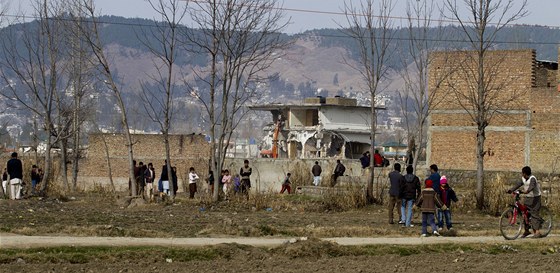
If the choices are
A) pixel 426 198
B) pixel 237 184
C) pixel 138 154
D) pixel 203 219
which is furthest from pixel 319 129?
pixel 426 198

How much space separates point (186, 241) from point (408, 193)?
25.2ft

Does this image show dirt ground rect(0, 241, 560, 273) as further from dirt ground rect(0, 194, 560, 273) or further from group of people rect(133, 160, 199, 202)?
group of people rect(133, 160, 199, 202)

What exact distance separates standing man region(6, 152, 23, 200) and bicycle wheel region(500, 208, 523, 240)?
50.4 ft

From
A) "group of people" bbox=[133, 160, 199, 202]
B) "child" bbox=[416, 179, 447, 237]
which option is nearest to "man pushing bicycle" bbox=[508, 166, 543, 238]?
"child" bbox=[416, 179, 447, 237]

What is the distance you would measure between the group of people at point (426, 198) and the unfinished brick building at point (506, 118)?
14.1 metres

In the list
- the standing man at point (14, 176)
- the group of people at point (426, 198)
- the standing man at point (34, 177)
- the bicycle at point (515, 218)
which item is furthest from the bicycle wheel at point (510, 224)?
the standing man at point (34, 177)

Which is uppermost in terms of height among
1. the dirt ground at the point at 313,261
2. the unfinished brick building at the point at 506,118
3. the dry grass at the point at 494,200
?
the unfinished brick building at the point at 506,118

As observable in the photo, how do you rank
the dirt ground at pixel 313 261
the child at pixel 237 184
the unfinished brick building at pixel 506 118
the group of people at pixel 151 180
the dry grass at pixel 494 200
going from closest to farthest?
the dirt ground at pixel 313 261 → the dry grass at pixel 494 200 → the child at pixel 237 184 → the group of people at pixel 151 180 → the unfinished brick building at pixel 506 118

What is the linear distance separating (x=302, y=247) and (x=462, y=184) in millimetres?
20881

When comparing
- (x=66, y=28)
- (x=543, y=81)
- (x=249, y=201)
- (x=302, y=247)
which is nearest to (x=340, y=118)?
(x=543, y=81)

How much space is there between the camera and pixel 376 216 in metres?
31.1

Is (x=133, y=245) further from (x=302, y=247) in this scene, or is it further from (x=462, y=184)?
(x=462, y=184)

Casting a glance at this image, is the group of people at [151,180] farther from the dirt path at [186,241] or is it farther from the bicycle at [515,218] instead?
the dirt path at [186,241]

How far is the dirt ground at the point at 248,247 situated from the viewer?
59.9 ft
